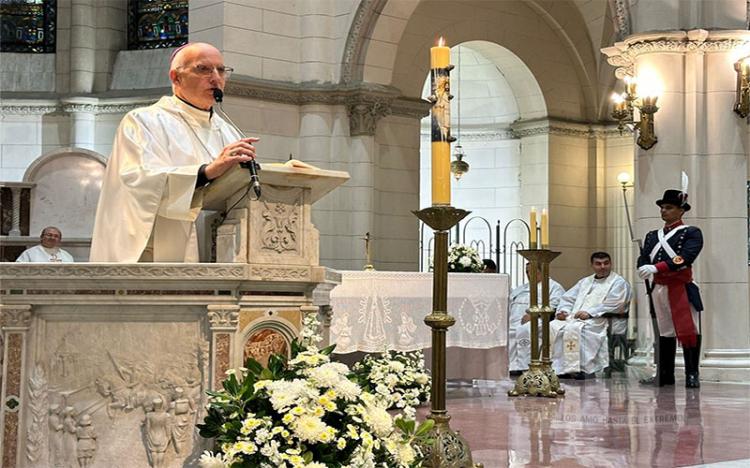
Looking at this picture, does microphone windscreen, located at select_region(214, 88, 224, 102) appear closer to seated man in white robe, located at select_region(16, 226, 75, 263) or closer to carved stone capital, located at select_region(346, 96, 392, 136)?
seated man in white robe, located at select_region(16, 226, 75, 263)

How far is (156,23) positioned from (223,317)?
19.2 m

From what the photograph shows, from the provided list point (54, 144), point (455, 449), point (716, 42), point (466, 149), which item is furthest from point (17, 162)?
point (455, 449)

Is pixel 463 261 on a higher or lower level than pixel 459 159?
lower

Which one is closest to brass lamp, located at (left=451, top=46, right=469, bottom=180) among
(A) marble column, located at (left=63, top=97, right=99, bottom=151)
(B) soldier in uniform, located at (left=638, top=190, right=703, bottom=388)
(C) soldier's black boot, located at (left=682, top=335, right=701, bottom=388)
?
(A) marble column, located at (left=63, top=97, right=99, bottom=151)

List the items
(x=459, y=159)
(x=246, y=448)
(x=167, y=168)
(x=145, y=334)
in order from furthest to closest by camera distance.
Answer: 1. (x=459, y=159)
2. (x=167, y=168)
3. (x=145, y=334)
4. (x=246, y=448)

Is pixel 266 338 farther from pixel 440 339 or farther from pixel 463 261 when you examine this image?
pixel 463 261

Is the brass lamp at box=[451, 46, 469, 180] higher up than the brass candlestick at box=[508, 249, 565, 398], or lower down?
higher up

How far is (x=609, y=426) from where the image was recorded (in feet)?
25.0

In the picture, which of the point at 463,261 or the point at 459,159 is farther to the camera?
the point at 459,159

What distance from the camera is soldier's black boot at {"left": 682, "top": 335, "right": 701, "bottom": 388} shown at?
10656mm

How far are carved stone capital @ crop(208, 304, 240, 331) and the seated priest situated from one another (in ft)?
28.8

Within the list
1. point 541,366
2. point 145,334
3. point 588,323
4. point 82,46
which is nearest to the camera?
point 145,334

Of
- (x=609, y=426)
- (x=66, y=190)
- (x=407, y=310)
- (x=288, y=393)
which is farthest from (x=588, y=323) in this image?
(x=288, y=393)

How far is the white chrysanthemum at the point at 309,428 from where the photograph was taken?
3.68 m
